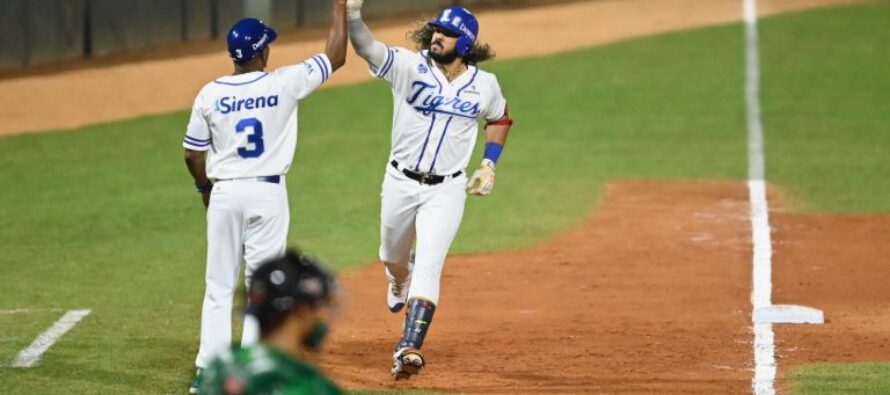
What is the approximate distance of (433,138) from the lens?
31.0ft

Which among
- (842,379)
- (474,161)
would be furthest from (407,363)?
(474,161)

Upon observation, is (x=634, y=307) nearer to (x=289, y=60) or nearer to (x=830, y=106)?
(x=830, y=106)

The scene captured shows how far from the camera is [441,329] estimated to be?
11055 millimetres

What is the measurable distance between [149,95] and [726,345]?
526 inches

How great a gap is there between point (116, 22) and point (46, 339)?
14.2 metres

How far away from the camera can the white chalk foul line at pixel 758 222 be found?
385 inches

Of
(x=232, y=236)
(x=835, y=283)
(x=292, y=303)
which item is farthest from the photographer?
(x=835, y=283)

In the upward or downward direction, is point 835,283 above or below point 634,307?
above

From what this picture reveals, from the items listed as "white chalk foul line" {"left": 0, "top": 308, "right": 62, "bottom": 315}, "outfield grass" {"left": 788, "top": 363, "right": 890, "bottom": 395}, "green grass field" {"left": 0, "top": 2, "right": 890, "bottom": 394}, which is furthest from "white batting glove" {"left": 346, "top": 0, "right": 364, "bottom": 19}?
"white chalk foul line" {"left": 0, "top": 308, "right": 62, "bottom": 315}

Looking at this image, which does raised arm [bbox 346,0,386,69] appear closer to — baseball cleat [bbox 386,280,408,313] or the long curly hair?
the long curly hair

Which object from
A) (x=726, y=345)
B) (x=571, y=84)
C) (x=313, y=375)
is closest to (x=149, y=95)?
(x=571, y=84)

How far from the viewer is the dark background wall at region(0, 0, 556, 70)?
73.4ft

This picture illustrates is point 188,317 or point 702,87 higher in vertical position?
point 702,87

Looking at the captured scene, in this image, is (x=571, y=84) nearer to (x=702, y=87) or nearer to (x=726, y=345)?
(x=702, y=87)
